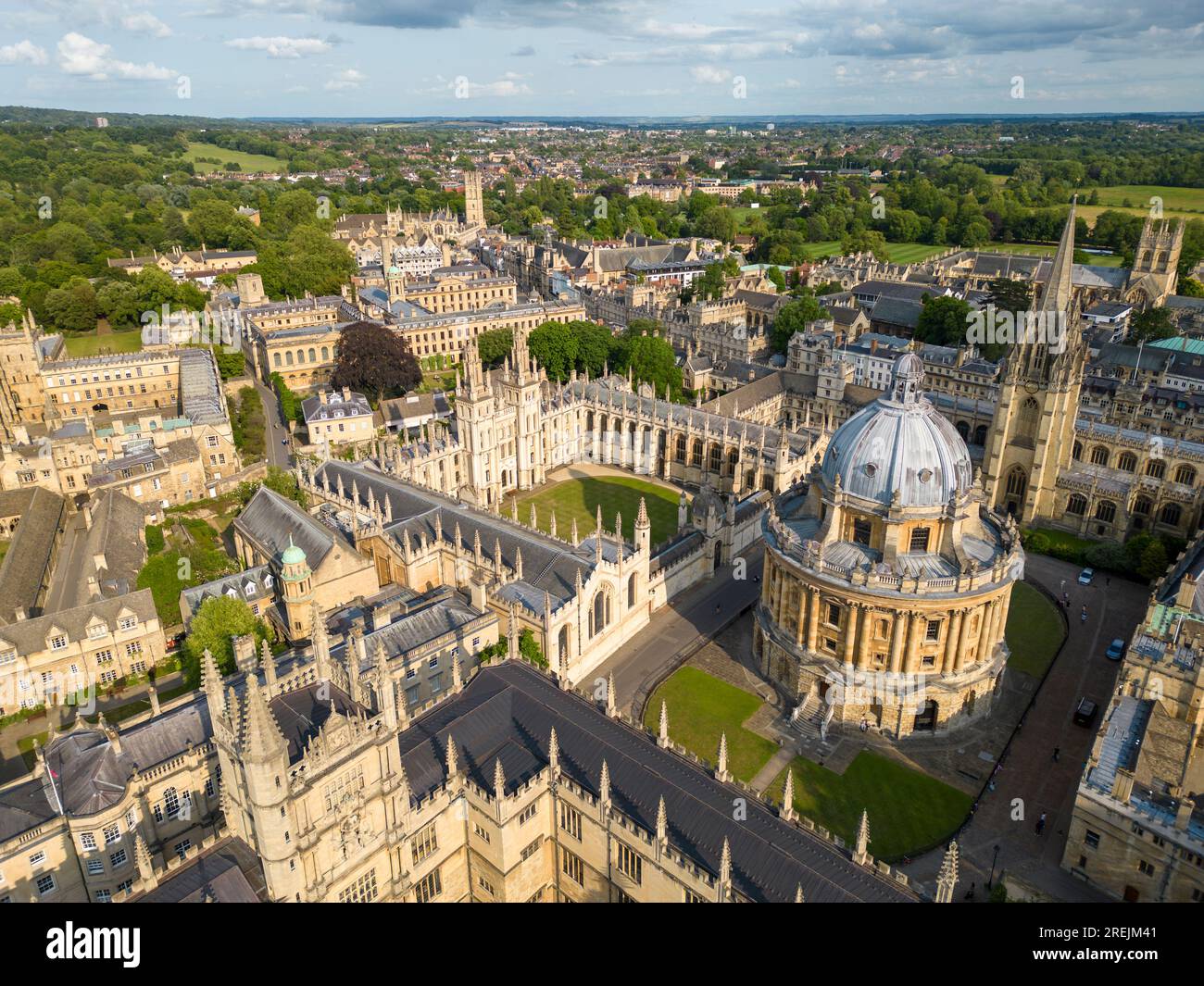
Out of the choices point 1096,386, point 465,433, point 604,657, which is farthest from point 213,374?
point 1096,386

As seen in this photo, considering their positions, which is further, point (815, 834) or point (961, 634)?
point (961, 634)

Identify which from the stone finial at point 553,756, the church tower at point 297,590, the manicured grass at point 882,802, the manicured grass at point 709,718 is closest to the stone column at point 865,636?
the manicured grass at point 882,802

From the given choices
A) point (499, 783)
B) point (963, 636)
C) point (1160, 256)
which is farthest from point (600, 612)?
point (1160, 256)

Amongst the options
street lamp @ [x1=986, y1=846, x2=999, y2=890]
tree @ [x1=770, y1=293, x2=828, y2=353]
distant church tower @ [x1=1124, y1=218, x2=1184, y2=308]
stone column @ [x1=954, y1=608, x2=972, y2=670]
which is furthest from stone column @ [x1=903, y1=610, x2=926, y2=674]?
Answer: distant church tower @ [x1=1124, y1=218, x2=1184, y2=308]

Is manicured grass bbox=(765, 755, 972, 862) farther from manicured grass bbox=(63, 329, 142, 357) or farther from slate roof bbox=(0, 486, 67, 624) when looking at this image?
manicured grass bbox=(63, 329, 142, 357)

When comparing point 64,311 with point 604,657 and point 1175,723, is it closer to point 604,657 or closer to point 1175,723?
point 604,657
